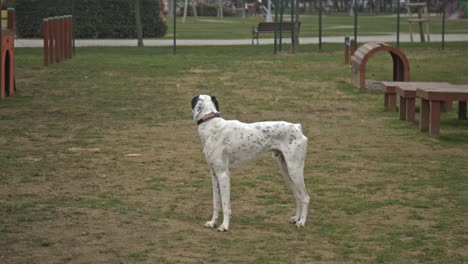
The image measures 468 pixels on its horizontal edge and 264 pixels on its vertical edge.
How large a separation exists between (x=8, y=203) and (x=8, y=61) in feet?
34.4

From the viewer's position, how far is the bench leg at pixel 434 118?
1398 centimetres

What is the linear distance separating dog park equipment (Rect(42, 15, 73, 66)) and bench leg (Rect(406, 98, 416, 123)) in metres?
12.4

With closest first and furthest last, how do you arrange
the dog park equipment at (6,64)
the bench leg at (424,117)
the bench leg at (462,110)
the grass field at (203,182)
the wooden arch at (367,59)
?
1. the grass field at (203,182)
2. the bench leg at (424,117)
3. the bench leg at (462,110)
4. the dog park equipment at (6,64)
5. the wooden arch at (367,59)

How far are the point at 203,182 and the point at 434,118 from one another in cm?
440

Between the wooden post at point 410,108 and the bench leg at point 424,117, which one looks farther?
the wooden post at point 410,108

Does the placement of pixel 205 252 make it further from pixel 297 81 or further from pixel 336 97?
pixel 297 81

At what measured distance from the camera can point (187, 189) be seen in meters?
10.5

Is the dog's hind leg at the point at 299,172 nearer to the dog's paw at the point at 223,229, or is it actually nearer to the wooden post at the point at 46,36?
the dog's paw at the point at 223,229

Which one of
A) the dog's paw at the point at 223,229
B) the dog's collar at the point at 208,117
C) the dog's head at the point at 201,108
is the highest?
the dog's head at the point at 201,108

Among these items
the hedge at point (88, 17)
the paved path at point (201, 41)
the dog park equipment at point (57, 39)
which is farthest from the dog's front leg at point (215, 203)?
the hedge at point (88, 17)

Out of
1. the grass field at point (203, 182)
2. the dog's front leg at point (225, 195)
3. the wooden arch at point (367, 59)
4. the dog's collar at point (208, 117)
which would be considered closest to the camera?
the grass field at point (203, 182)

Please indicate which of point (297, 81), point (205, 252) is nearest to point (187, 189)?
point (205, 252)

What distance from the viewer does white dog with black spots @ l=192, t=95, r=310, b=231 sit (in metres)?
8.62

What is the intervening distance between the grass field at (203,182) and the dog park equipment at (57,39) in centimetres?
495
